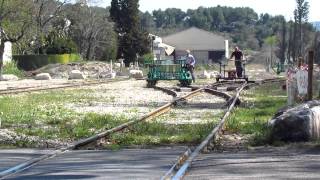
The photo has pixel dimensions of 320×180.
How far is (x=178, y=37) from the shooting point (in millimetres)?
184625

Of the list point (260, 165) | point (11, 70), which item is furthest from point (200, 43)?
point (260, 165)

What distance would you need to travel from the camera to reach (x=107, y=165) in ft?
34.5

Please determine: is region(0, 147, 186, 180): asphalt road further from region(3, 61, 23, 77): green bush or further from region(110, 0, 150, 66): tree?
region(110, 0, 150, 66): tree

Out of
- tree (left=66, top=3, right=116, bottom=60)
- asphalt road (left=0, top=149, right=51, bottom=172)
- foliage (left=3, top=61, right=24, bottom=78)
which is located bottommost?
foliage (left=3, top=61, right=24, bottom=78)

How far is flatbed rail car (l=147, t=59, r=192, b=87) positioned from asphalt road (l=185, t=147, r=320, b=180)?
2840 cm

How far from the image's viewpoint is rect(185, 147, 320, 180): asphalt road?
9234mm

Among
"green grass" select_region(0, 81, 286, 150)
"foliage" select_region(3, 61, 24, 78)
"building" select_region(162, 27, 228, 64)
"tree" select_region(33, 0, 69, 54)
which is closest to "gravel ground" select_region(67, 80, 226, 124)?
"green grass" select_region(0, 81, 286, 150)

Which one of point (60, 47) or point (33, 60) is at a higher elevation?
point (60, 47)

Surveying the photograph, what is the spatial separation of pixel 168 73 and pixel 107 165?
31.6 m

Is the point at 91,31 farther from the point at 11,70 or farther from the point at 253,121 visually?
the point at 253,121

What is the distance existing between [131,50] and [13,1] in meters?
56.6

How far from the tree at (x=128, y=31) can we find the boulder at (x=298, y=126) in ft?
329

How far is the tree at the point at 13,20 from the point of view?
57875 millimetres

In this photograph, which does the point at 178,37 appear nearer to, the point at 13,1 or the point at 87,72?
the point at 87,72
